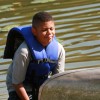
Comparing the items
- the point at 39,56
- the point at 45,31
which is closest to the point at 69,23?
the point at 39,56

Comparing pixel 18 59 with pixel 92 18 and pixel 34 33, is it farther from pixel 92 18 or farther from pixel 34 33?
pixel 92 18

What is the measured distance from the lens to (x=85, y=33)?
24.4 feet

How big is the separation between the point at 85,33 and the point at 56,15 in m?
1.35

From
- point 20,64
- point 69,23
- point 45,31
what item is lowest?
point 69,23

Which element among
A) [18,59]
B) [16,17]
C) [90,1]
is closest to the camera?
[18,59]

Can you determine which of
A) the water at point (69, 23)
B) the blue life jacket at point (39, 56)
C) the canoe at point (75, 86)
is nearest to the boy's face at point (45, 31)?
the blue life jacket at point (39, 56)

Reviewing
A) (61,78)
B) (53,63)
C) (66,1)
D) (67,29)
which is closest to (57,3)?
(66,1)

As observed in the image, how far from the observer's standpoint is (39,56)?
150 inches

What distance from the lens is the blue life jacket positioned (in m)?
3.80

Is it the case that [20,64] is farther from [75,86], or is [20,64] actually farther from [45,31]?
[75,86]

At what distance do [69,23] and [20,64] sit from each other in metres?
4.39

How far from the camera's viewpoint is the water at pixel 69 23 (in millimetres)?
6383

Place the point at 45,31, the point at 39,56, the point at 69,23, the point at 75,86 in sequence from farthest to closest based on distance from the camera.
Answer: the point at 69,23, the point at 39,56, the point at 45,31, the point at 75,86

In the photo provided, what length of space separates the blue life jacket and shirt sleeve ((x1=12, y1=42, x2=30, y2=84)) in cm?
6
